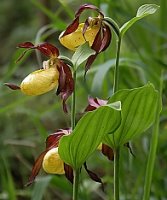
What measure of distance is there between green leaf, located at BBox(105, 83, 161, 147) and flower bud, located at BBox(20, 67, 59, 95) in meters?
0.09

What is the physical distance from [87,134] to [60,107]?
866mm

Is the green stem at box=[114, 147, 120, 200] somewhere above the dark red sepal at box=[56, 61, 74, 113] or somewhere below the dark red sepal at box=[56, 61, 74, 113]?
below

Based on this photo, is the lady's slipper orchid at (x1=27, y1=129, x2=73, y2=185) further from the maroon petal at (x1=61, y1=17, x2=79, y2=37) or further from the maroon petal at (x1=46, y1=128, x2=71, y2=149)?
the maroon petal at (x1=61, y1=17, x2=79, y2=37)

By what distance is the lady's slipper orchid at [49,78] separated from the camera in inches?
22.0

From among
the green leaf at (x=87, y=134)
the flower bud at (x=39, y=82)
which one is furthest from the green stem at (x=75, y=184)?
the flower bud at (x=39, y=82)

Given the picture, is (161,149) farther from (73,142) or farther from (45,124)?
(45,124)

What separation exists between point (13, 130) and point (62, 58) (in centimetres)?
117

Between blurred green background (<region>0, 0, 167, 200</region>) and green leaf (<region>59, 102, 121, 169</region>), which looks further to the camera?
blurred green background (<region>0, 0, 167, 200</region>)

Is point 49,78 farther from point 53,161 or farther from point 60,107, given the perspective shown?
point 60,107

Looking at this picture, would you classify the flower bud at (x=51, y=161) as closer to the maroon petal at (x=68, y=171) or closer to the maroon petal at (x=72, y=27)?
the maroon petal at (x=68, y=171)

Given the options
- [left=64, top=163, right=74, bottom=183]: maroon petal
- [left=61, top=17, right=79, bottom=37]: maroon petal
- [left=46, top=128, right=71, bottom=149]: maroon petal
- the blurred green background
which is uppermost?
[left=61, top=17, right=79, bottom=37]: maroon petal

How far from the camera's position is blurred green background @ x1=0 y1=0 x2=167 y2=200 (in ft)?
3.26

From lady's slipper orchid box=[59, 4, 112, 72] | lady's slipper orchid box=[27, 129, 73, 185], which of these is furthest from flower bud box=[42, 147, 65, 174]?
lady's slipper orchid box=[59, 4, 112, 72]

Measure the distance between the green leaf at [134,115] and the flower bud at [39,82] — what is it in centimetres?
9
